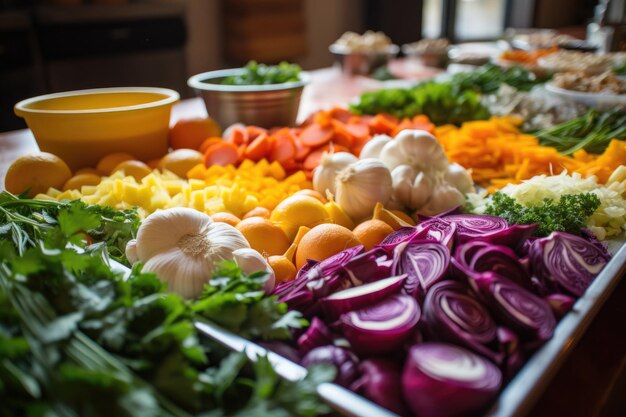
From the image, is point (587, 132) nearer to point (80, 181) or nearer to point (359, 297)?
point (359, 297)

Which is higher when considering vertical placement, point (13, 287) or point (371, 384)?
point (13, 287)

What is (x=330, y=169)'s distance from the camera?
4.38ft

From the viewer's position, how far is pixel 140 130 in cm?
156

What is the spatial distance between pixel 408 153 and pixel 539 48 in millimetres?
2895

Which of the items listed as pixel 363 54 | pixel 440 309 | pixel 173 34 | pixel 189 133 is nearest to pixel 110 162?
pixel 189 133

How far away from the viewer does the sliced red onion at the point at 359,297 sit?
0.78 meters

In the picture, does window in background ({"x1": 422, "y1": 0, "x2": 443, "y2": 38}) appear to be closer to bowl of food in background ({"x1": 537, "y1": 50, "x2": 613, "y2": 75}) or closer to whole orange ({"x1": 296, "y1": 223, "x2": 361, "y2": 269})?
bowl of food in background ({"x1": 537, "y1": 50, "x2": 613, "y2": 75})

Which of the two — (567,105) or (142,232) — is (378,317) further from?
(567,105)

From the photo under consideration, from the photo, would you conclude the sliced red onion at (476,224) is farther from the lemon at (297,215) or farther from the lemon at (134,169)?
the lemon at (134,169)

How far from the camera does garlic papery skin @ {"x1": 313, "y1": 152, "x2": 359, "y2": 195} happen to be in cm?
133

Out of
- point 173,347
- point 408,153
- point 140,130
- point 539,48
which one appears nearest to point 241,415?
point 173,347

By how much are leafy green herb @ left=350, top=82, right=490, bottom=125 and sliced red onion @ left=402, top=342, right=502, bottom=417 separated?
1461mm

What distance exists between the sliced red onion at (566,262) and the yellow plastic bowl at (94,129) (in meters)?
1.13

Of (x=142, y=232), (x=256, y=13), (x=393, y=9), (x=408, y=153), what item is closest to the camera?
(x=142, y=232)
